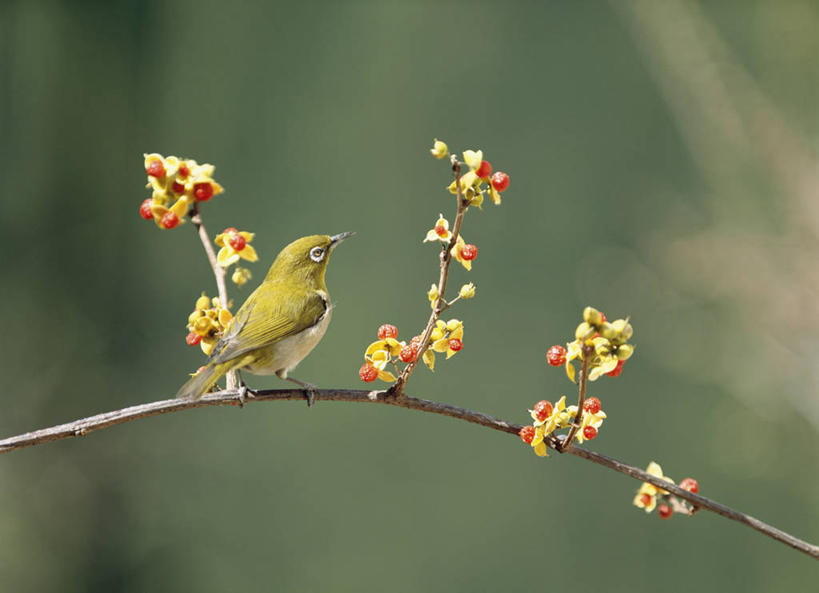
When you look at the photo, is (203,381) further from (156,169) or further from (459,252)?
(459,252)

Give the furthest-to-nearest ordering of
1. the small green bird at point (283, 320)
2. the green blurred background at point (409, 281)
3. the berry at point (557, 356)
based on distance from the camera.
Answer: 1. the green blurred background at point (409, 281)
2. the small green bird at point (283, 320)
3. the berry at point (557, 356)

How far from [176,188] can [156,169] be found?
0.04 m

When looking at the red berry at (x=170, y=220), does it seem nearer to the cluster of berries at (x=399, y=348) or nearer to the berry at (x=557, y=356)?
the cluster of berries at (x=399, y=348)

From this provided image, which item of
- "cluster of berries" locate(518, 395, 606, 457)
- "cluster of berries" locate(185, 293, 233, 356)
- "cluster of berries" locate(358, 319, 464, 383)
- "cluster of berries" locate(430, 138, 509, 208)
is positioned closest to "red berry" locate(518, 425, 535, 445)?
"cluster of berries" locate(518, 395, 606, 457)

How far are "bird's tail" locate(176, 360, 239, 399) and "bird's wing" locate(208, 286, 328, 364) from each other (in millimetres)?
28

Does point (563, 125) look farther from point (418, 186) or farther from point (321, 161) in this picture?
point (321, 161)

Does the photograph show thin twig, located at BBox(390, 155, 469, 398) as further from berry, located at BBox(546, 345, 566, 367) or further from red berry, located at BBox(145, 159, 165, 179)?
red berry, located at BBox(145, 159, 165, 179)

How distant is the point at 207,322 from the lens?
106 cm

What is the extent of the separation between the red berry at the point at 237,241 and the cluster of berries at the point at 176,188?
6cm

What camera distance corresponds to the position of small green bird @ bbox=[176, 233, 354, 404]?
122 centimetres

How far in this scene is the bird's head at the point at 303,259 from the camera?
1.46 m

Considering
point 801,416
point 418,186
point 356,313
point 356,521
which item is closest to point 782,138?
point 801,416

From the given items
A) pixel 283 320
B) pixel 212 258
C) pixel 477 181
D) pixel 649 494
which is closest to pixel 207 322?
pixel 212 258

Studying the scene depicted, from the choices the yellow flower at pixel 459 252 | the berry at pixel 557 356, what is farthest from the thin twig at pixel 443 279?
Result: the berry at pixel 557 356
